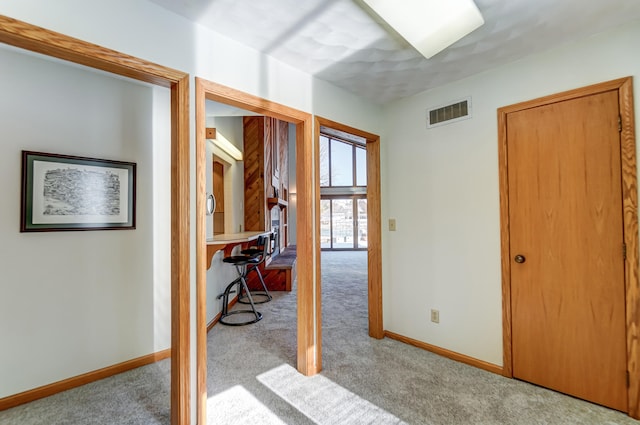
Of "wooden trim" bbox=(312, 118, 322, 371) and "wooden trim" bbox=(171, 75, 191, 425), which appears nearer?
"wooden trim" bbox=(171, 75, 191, 425)

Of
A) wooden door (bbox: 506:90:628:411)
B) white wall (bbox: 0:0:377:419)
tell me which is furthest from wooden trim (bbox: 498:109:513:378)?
white wall (bbox: 0:0:377:419)

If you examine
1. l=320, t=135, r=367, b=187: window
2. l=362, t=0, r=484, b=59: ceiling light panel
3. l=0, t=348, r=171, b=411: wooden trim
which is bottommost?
l=0, t=348, r=171, b=411: wooden trim

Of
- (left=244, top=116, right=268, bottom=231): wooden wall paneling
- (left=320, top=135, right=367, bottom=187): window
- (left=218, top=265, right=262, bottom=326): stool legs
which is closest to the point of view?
(left=218, top=265, right=262, bottom=326): stool legs

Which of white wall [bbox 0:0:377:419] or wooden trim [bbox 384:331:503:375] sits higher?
white wall [bbox 0:0:377:419]

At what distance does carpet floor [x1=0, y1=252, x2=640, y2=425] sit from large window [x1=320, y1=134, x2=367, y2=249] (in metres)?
8.68

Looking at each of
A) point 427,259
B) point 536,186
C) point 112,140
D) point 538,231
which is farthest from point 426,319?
point 112,140

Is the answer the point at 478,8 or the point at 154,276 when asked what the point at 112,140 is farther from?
the point at 478,8

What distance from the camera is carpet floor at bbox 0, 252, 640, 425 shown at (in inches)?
67.9

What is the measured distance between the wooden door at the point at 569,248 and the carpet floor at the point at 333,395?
0.20 metres

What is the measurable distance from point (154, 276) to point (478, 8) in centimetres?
305

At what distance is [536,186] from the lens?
2066 mm

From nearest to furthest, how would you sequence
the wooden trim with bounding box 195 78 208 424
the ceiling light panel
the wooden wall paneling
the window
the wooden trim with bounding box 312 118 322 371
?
the ceiling light panel < the wooden trim with bounding box 195 78 208 424 < the wooden trim with bounding box 312 118 322 371 < the wooden wall paneling < the window

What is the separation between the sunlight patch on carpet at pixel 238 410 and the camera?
5.59ft

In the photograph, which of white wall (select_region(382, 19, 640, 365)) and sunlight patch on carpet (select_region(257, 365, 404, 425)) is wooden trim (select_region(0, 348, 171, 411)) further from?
white wall (select_region(382, 19, 640, 365))
